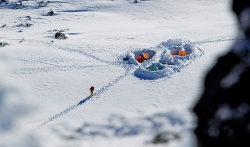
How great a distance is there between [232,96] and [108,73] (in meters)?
11.8

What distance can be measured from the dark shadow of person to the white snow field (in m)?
1.35

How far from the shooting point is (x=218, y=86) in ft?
15.2

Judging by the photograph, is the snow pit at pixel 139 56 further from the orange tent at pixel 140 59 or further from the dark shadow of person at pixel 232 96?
the dark shadow of person at pixel 232 96

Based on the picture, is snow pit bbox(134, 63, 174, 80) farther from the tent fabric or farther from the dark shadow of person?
the dark shadow of person

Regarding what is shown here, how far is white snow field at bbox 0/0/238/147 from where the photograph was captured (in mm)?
8297

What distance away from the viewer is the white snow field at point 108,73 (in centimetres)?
830

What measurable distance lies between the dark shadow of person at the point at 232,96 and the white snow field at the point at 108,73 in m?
1.35

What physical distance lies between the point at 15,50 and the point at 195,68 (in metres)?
12.2

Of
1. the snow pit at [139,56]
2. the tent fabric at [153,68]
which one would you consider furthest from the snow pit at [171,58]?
the snow pit at [139,56]

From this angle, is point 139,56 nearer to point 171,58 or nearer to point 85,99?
point 171,58

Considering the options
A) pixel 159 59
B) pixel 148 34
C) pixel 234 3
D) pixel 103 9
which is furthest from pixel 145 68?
pixel 103 9

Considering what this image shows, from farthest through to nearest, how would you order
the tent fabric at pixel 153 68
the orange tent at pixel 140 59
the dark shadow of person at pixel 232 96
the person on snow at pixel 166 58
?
the orange tent at pixel 140 59
the person on snow at pixel 166 58
the tent fabric at pixel 153 68
the dark shadow of person at pixel 232 96

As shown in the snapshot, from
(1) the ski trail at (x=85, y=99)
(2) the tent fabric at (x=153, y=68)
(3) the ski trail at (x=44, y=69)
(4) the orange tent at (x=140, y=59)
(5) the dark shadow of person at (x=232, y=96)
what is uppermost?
(5) the dark shadow of person at (x=232, y=96)

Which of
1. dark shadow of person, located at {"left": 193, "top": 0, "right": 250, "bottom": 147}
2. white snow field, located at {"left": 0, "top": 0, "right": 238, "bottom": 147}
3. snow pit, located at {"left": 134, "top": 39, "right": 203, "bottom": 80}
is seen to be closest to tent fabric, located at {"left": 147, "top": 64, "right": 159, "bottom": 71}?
snow pit, located at {"left": 134, "top": 39, "right": 203, "bottom": 80}
